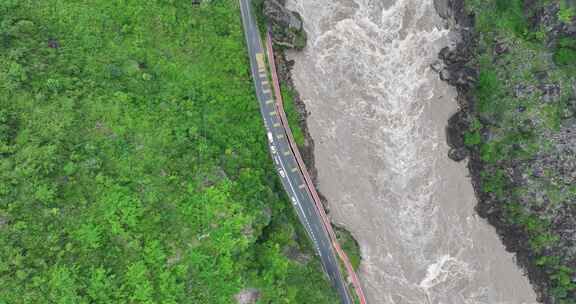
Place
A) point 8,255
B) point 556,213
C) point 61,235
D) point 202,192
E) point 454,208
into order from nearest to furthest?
point 8,255
point 61,235
point 202,192
point 556,213
point 454,208

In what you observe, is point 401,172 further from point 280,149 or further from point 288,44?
point 288,44

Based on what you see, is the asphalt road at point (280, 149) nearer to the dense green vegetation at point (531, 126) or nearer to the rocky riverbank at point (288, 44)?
the rocky riverbank at point (288, 44)

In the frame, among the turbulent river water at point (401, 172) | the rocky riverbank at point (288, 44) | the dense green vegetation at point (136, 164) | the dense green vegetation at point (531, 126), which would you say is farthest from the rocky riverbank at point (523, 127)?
the dense green vegetation at point (136, 164)

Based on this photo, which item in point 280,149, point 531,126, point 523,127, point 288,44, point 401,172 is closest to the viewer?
point 531,126

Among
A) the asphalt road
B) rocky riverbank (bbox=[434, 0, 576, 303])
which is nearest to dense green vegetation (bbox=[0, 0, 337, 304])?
the asphalt road

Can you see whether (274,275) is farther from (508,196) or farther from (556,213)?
(556,213)

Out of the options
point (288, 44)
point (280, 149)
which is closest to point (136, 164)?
point (280, 149)

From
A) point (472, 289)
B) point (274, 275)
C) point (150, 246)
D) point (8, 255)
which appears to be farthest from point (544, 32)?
point (8, 255)
